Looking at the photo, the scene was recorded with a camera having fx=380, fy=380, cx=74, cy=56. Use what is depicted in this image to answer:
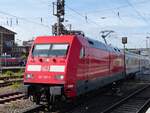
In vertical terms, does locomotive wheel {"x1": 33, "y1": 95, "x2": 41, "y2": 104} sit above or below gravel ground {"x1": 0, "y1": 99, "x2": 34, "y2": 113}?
above

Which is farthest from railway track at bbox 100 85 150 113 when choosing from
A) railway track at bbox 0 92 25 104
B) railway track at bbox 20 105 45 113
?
railway track at bbox 0 92 25 104

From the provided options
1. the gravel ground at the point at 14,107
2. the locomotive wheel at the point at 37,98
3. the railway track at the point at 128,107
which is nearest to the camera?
the gravel ground at the point at 14,107

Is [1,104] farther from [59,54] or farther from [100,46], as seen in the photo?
[100,46]

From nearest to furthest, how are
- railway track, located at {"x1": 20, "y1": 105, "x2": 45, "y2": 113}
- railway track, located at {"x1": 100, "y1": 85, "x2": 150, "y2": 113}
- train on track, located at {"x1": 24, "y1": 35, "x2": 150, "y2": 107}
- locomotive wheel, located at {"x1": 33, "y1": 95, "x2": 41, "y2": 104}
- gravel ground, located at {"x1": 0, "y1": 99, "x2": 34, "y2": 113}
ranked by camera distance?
railway track, located at {"x1": 20, "y1": 105, "x2": 45, "y2": 113}, train on track, located at {"x1": 24, "y1": 35, "x2": 150, "y2": 107}, gravel ground, located at {"x1": 0, "y1": 99, "x2": 34, "y2": 113}, locomotive wheel, located at {"x1": 33, "y1": 95, "x2": 41, "y2": 104}, railway track, located at {"x1": 100, "y1": 85, "x2": 150, "y2": 113}

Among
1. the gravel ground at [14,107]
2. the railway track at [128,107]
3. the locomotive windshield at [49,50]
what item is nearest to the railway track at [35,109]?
the gravel ground at [14,107]

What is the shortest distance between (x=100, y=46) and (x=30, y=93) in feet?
19.4

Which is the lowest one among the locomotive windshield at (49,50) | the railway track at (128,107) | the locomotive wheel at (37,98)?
the railway track at (128,107)

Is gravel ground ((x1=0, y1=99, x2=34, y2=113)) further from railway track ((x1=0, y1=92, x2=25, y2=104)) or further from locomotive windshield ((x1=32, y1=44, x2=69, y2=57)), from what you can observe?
locomotive windshield ((x1=32, y1=44, x2=69, y2=57))

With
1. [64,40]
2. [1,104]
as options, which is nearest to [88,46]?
[64,40]

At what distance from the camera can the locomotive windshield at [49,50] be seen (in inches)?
582

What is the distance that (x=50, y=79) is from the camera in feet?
46.8

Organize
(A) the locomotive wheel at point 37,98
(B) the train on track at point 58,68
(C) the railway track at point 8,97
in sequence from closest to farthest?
(B) the train on track at point 58,68, (A) the locomotive wheel at point 37,98, (C) the railway track at point 8,97

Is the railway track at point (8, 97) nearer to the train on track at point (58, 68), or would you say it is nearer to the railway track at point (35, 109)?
the railway track at point (35, 109)

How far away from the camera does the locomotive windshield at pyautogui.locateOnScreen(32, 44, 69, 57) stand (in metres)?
14.8
